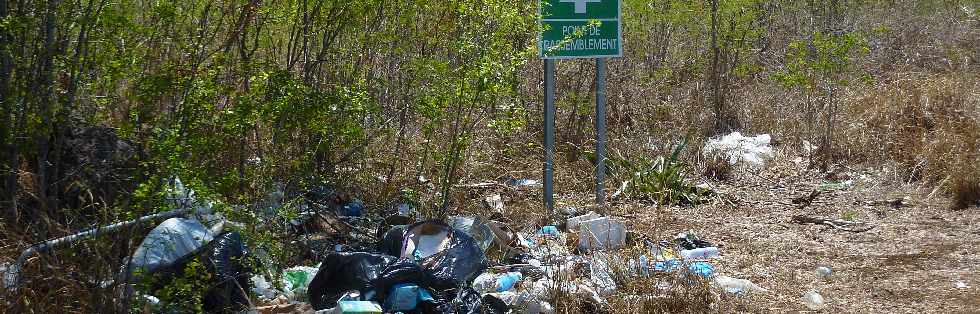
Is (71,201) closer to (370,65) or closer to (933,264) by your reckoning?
(370,65)

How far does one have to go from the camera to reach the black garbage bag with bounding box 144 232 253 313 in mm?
4727

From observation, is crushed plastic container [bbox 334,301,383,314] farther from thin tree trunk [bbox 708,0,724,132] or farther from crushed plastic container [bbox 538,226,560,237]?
thin tree trunk [bbox 708,0,724,132]

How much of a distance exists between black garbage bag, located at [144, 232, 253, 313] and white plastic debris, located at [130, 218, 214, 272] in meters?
0.03

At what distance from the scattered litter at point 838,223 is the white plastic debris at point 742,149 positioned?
155 centimetres

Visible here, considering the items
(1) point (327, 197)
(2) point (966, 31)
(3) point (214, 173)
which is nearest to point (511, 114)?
(1) point (327, 197)

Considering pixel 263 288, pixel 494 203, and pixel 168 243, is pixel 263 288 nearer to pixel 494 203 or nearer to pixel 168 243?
pixel 168 243

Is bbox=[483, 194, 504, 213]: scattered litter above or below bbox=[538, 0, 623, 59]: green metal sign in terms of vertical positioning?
below

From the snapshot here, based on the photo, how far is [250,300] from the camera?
4.90m

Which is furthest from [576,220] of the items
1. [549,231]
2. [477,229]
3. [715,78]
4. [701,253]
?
[715,78]

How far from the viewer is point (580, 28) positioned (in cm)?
704

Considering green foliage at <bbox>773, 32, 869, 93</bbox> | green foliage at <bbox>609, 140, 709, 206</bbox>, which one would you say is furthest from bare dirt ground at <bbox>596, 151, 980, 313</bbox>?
green foliage at <bbox>773, 32, 869, 93</bbox>

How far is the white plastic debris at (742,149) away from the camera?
358 inches

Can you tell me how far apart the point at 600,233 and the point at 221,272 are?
2488 millimetres

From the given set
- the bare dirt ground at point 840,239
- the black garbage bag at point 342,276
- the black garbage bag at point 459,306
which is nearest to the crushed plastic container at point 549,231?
the bare dirt ground at point 840,239
